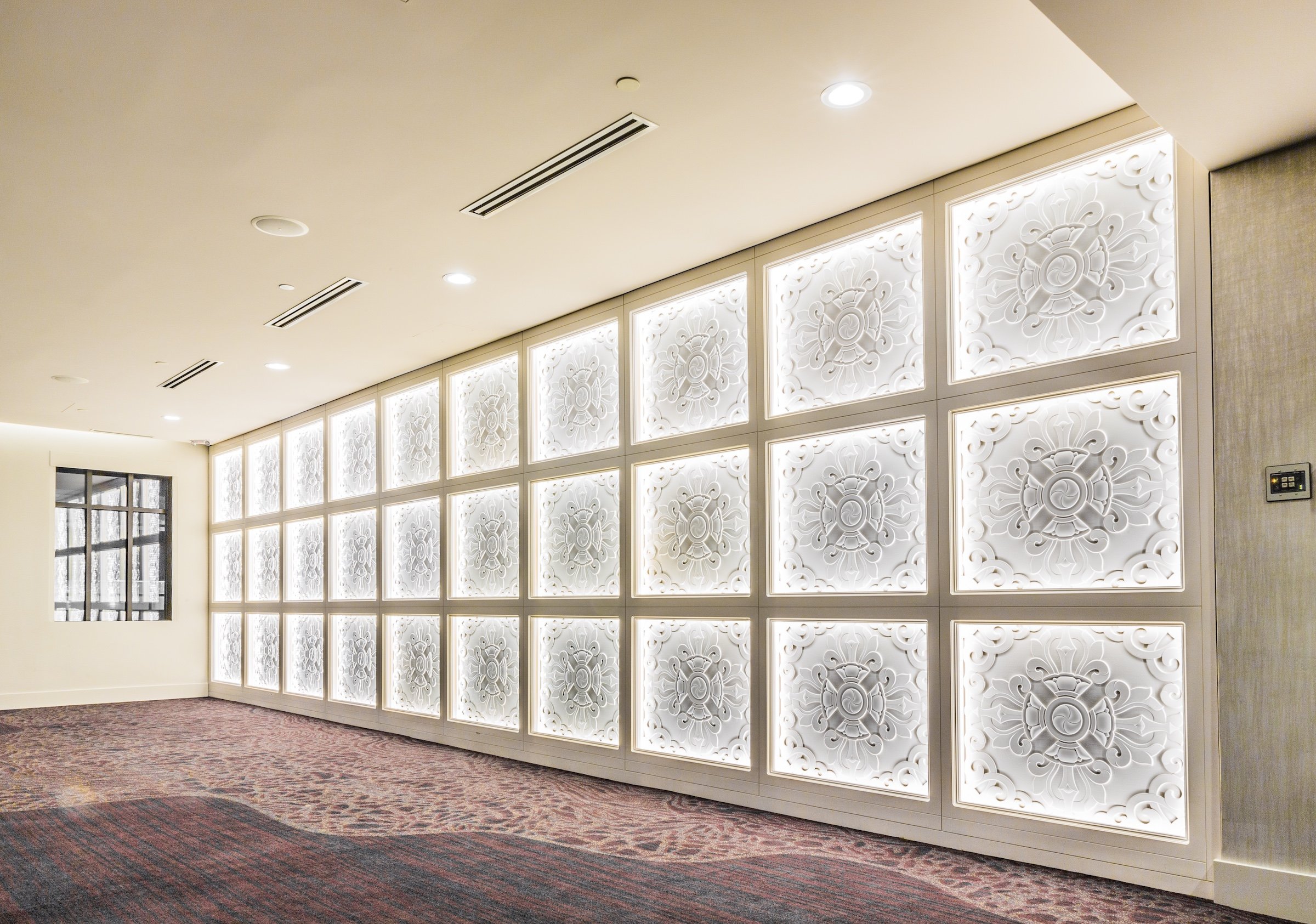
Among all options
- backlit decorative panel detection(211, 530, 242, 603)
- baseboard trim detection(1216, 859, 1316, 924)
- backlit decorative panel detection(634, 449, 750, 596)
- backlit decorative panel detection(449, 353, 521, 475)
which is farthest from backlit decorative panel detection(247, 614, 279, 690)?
baseboard trim detection(1216, 859, 1316, 924)

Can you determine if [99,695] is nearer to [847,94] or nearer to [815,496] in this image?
[815,496]

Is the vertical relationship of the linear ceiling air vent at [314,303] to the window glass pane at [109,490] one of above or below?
above

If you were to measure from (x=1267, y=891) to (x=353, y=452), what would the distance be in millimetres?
8820

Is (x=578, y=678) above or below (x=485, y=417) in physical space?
below

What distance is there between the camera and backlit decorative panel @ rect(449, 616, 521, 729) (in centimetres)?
787

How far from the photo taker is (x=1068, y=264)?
185 inches

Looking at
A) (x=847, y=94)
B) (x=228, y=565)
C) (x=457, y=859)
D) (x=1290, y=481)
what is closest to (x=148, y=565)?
(x=228, y=565)

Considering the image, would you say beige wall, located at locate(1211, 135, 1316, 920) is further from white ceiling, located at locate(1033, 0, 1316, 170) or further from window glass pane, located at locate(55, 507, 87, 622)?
window glass pane, located at locate(55, 507, 87, 622)

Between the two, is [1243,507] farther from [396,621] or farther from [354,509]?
[354,509]

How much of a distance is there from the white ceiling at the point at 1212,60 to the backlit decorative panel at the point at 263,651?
10.7 m

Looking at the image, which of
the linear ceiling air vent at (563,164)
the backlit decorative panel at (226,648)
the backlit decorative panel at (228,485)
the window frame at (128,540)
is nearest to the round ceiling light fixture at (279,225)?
the linear ceiling air vent at (563,164)

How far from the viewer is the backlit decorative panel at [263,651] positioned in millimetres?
11539

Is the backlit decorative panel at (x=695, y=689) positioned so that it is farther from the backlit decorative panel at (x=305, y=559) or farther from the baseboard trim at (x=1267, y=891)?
the backlit decorative panel at (x=305, y=559)

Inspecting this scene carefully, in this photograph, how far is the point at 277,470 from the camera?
38.8ft
